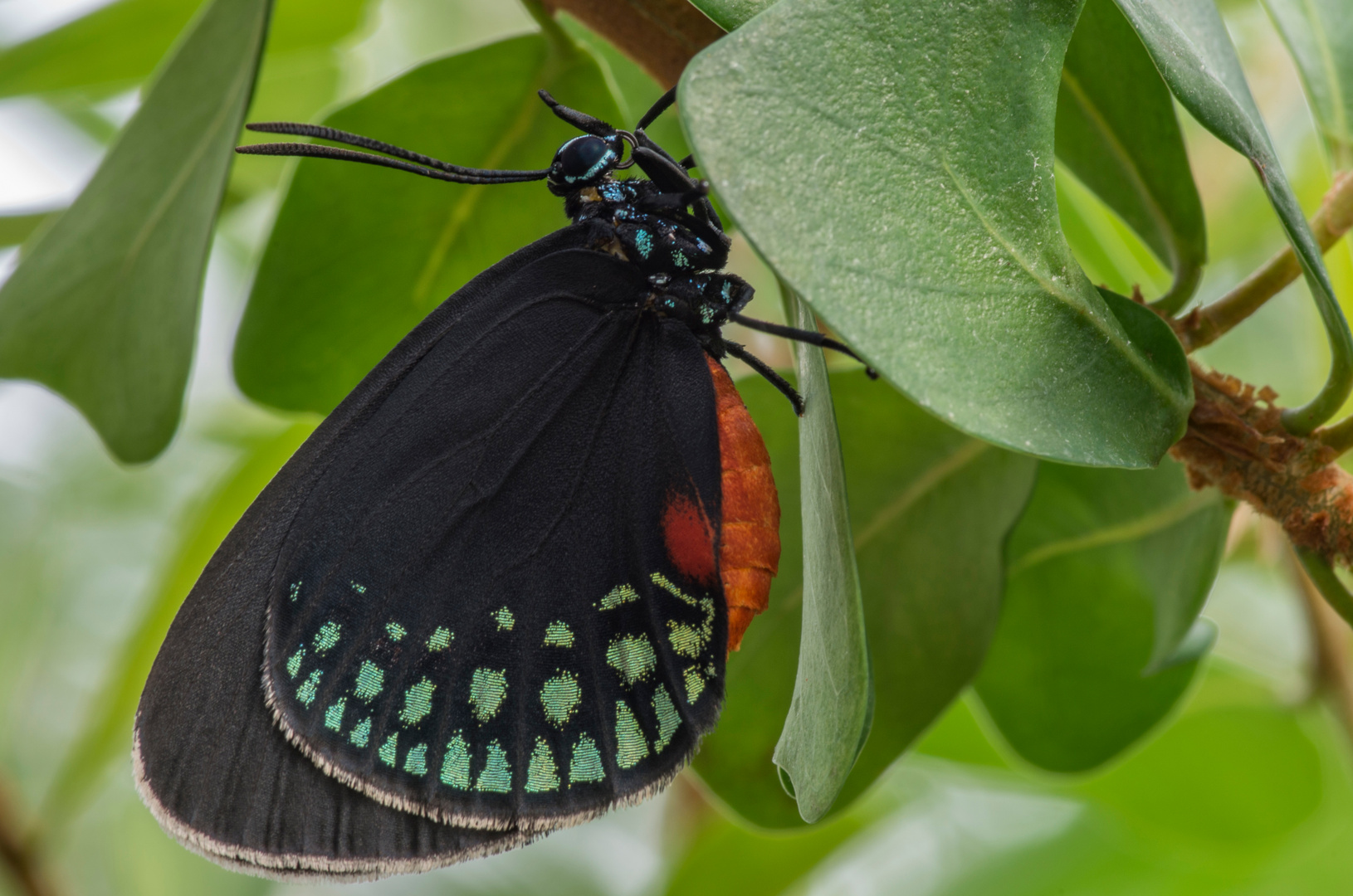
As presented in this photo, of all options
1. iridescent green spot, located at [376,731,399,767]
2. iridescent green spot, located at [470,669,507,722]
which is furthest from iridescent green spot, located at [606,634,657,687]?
iridescent green spot, located at [376,731,399,767]

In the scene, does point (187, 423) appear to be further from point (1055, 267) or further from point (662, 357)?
point (1055, 267)

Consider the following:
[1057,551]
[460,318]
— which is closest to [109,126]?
[460,318]

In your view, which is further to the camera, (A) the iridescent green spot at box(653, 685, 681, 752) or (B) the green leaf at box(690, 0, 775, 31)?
(A) the iridescent green spot at box(653, 685, 681, 752)

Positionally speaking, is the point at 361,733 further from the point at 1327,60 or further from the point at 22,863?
the point at 1327,60

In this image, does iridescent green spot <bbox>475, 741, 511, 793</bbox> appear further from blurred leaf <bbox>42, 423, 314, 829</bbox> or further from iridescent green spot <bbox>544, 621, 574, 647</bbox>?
blurred leaf <bbox>42, 423, 314, 829</bbox>

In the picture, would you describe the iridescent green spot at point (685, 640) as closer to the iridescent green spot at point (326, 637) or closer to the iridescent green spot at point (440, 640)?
the iridescent green spot at point (440, 640)

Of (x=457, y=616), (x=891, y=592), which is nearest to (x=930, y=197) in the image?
(x=891, y=592)

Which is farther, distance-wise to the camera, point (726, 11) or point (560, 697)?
point (560, 697)
